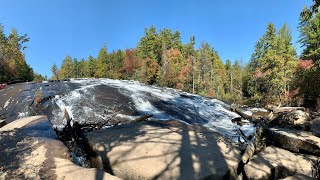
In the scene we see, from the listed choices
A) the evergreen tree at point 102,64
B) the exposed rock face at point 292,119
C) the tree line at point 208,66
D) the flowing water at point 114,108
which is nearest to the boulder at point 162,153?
the flowing water at point 114,108

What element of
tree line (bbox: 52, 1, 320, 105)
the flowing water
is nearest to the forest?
tree line (bbox: 52, 1, 320, 105)

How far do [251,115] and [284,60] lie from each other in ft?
103

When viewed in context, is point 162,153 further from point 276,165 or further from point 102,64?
point 102,64

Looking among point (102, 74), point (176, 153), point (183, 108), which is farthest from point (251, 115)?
point (102, 74)

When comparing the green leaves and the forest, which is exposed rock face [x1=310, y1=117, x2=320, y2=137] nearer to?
the forest

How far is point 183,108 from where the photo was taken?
15359 mm

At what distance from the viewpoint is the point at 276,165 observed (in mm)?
6605

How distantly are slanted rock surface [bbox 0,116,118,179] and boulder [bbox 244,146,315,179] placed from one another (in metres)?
3.11

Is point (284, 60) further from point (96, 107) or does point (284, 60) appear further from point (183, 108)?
point (96, 107)

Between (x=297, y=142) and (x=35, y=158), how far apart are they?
6464 millimetres

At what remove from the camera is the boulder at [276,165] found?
6.24 m

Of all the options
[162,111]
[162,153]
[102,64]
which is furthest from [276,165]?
[102,64]

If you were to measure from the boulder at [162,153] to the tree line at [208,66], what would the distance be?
75.1ft

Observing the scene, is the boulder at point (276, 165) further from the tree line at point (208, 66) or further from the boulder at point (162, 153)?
the tree line at point (208, 66)
